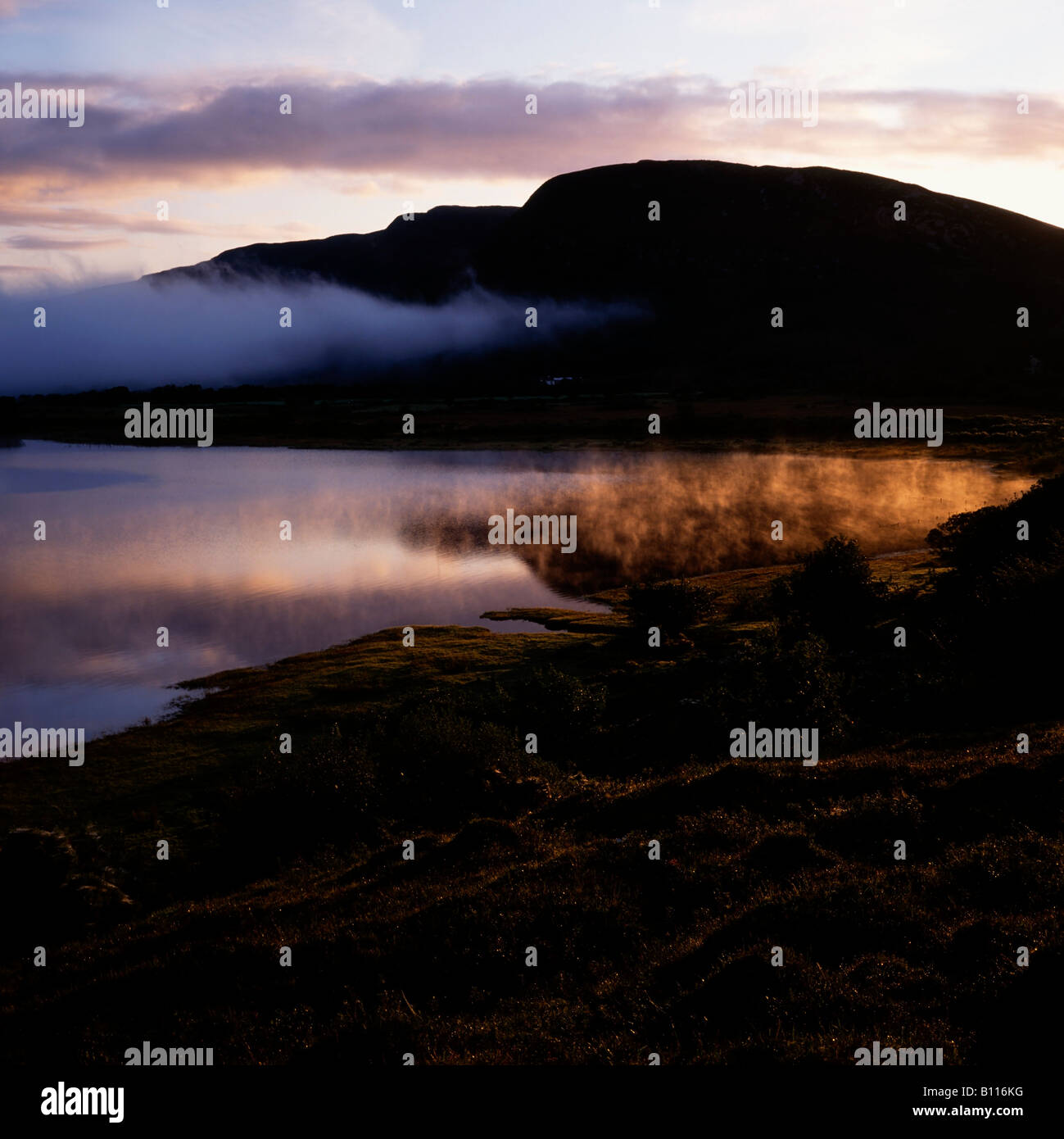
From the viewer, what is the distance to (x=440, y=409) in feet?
650

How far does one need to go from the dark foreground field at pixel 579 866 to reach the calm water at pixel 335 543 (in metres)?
10.4

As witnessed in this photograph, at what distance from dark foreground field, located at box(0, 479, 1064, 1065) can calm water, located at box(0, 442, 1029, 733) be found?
10360mm

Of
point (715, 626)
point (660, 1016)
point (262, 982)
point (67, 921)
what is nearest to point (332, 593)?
point (715, 626)

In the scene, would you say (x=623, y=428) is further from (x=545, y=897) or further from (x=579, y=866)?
(x=545, y=897)

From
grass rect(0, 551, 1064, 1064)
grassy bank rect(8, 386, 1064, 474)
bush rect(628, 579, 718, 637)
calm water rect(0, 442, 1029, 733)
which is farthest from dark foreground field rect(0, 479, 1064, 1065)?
grassy bank rect(8, 386, 1064, 474)

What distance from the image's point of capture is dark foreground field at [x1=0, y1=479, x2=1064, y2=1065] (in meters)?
9.91

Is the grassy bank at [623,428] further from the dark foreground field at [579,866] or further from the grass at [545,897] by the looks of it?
the grass at [545,897]

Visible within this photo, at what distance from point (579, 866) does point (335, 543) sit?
53.2 meters

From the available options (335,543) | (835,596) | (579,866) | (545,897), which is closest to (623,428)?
(335,543)

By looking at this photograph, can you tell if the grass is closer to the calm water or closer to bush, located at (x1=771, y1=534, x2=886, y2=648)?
bush, located at (x1=771, y1=534, x2=886, y2=648)

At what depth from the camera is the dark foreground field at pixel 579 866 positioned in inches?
390

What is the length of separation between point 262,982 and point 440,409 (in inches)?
7520

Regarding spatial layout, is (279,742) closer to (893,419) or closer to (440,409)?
(893,419)
